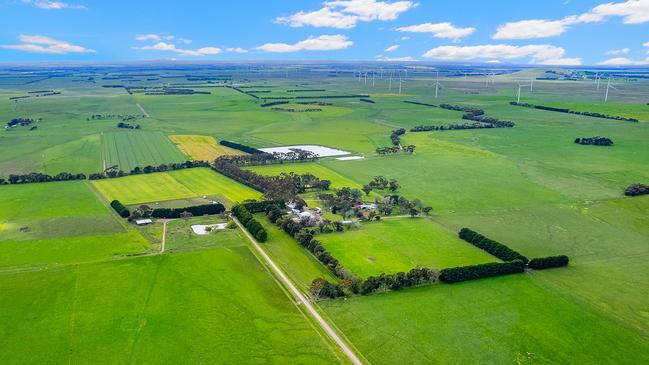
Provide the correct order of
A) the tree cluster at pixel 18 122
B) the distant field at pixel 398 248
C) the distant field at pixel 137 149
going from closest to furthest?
1. the distant field at pixel 398 248
2. the distant field at pixel 137 149
3. the tree cluster at pixel 18 122

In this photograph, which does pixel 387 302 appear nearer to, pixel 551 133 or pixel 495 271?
pixel 495 271

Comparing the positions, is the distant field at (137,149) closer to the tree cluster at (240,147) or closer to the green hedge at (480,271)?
the tree cluster at (240,147)

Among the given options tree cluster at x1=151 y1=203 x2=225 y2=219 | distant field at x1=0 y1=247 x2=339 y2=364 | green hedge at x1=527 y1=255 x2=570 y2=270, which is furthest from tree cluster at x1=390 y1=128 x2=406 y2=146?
distant field at x1=0 y1=247 x2=339 y2=364

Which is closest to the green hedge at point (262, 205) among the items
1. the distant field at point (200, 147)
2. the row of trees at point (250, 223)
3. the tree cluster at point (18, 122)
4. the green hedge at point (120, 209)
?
the row of trees at point (250, 223)

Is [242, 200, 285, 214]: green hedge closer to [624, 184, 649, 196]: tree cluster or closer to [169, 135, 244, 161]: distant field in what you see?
[169, 135, 244, 161]: distant field

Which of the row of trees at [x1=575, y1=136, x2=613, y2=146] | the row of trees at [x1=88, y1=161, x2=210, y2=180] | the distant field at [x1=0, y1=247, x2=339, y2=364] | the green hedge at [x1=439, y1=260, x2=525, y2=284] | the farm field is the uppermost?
the row of trees at [x1=575, y1=136, x2=613, y2=146]

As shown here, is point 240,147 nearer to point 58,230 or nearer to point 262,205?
point 262,205

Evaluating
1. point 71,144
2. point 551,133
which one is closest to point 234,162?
point 71,144
